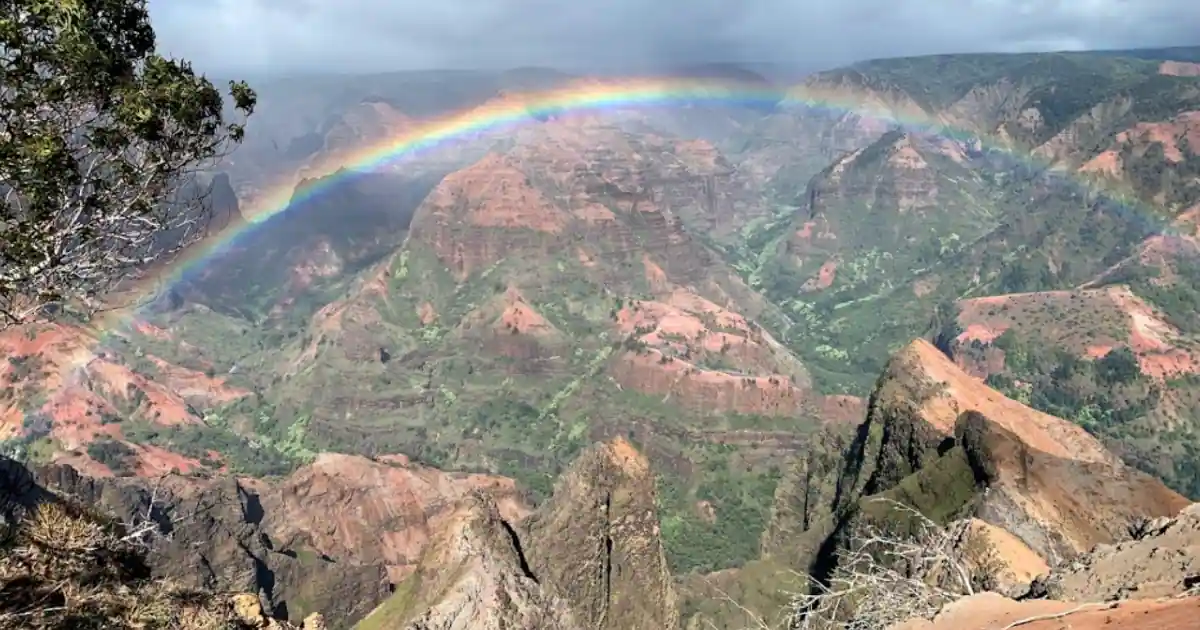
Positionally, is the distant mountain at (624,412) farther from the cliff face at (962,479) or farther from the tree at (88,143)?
the tree at (88,143)

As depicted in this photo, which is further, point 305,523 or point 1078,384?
point 1078,384

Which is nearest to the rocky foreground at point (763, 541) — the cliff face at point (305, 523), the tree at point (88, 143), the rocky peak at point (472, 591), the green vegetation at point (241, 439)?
the rocky peak at point (472, 591)

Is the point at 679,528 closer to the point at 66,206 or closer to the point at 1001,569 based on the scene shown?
the point at 1001,569

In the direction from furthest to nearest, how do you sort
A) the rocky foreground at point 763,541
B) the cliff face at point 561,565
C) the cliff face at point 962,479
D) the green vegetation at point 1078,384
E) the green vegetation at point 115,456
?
the green vegetation at point 1078,384 → the green vegetation at point 115,456 → the cliff face at point 962,479 → the cliff face at point 561,565 → the rocky foreground at point 763,541

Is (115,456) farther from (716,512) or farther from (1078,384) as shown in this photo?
(1078,384)

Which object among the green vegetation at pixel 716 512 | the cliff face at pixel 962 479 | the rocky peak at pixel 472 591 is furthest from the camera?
the green vegetation at pixel 716 512

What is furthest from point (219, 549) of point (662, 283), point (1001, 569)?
point (662, 283)

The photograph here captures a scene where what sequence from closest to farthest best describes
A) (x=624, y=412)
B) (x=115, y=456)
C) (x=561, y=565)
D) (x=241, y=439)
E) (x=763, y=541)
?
(x=561, y=565) → (x=763, y=541) → (x=115, y=456) → (x=624, y=412) → (x=241, y=439)

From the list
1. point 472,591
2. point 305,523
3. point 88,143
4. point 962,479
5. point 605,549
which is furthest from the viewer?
point 305,523

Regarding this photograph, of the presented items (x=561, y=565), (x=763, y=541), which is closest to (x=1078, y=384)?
(x=763, y=541)
